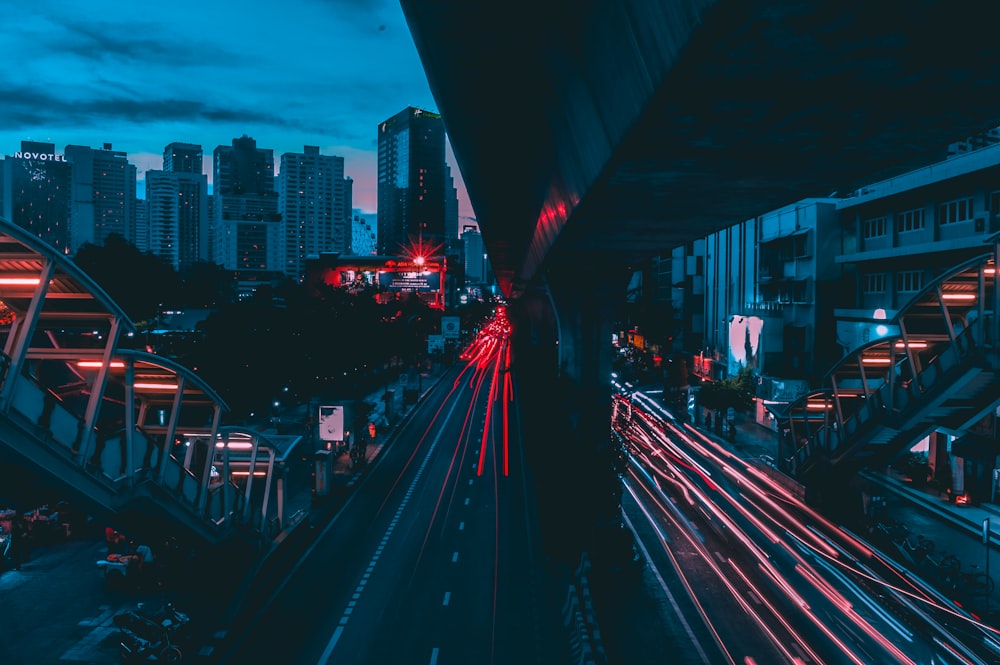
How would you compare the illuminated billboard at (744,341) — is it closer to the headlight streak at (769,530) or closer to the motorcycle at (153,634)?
the headlight streak at (769,530)

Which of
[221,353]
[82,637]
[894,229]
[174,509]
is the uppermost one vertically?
[894,229]

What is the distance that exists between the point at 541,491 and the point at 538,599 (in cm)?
1176

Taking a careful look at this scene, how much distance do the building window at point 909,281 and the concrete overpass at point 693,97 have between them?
28.2 m

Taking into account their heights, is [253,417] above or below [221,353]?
below

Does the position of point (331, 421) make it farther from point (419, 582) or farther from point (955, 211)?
point (955, 211)

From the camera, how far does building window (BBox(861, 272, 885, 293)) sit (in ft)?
137

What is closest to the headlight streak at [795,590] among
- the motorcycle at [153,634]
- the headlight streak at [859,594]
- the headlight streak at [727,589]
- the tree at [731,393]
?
the headlight streak at [859,594]

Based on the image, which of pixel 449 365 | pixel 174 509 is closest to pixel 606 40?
pixel 174 509

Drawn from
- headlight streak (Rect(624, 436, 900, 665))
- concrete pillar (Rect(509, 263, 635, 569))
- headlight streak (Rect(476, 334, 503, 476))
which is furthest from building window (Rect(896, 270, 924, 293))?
headlight streak (Rect(476, 334, 503, 476))

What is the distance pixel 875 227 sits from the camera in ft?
139

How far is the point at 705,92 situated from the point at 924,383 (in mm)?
21354

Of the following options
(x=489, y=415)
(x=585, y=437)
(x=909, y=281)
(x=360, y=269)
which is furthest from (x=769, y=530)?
(x=360, y=269)

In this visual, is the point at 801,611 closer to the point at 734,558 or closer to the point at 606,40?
the point at 734,558

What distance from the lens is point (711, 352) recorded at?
2621 inches
